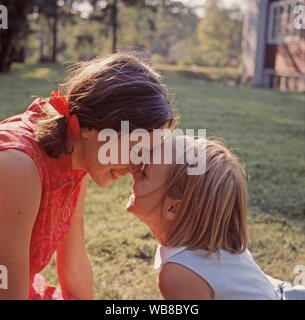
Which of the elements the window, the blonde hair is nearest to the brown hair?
the blonde hair

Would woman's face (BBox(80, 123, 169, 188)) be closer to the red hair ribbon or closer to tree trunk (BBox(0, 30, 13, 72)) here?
the red hair ribbon

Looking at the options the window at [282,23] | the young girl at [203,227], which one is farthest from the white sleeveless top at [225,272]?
the window at [282,23]

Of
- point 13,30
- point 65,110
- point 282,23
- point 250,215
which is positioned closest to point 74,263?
point 65,110

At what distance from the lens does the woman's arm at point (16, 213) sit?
5.16ft

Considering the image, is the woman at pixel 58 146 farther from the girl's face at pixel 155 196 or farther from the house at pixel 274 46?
the house at pixel 274 46

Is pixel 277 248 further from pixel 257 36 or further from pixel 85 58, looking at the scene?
pixel 257 36

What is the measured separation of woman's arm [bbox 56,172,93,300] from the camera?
2293mm

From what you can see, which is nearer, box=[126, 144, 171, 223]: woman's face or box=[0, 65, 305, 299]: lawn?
box=[126, 144, 171, 223]: woman's face

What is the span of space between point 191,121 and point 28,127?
632 cm

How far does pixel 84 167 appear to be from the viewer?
6.41 ft

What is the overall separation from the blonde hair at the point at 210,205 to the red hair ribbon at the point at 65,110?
17.1 inches

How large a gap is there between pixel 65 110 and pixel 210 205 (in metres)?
0.69

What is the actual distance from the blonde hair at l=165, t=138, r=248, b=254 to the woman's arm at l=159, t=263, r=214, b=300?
0.38ft

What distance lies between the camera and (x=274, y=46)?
696 inches
